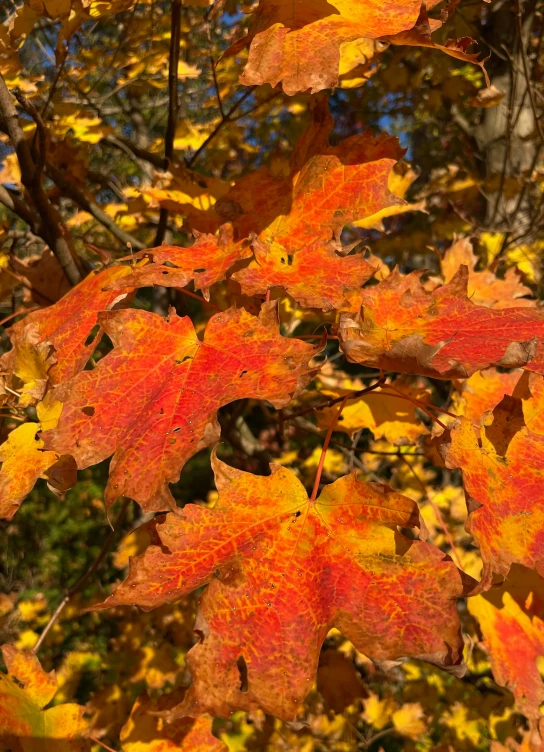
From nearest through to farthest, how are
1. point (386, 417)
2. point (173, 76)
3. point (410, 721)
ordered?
point (173, 76), point (386, 417), point (410, 721)

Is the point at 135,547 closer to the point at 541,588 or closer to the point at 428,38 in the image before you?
the point at 541,588

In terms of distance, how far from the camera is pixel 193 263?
998 mm

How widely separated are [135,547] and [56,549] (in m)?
3.14

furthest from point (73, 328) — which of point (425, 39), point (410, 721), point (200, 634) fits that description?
point (410, 721)

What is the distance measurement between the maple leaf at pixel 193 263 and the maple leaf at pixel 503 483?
463 mm

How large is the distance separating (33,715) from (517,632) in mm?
960

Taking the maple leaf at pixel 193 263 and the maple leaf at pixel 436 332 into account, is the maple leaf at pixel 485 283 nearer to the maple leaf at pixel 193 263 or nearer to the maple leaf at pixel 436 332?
the maple leaf at pixel 436 332

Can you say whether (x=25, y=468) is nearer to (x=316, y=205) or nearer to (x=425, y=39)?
(x=316, y=205)

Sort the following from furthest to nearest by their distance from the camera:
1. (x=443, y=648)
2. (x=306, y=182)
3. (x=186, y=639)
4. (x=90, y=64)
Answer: (x=186, y=639), (x=90, y=64), (x=306, y=182), (x=443, y=648)

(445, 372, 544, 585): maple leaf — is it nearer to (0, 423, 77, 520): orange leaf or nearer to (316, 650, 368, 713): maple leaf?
(0, 423, 77, 520): orange leaf

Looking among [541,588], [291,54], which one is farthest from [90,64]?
[541,588]

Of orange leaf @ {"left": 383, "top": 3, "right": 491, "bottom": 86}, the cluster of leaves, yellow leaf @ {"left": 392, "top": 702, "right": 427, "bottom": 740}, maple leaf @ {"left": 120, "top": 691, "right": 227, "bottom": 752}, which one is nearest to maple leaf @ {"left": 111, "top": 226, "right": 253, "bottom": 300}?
the cluster of leaves

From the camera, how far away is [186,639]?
2482 mm

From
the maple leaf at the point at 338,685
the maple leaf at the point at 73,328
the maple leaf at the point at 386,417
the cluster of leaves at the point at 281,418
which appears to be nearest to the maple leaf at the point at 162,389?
the cluster of leaves at the point at 281,418
